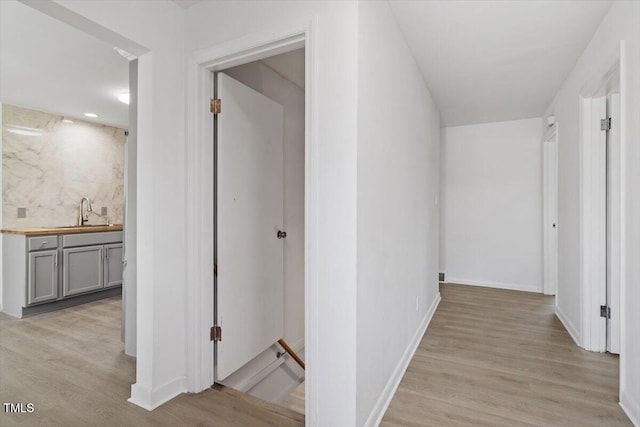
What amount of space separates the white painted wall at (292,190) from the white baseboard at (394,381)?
1114 millimetres

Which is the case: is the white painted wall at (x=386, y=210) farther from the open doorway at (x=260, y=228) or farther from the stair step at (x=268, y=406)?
the open doorway at (x=260, y=228)

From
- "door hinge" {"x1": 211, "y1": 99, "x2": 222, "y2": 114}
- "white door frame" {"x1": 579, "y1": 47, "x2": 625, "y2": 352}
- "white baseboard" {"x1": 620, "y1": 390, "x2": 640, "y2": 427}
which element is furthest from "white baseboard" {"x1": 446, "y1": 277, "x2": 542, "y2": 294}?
"door hinge" {"x1": 211, "y1": 99, "x2": 222, "y2": 114}

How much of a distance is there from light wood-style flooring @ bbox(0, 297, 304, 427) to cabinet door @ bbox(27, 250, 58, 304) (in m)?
0.58

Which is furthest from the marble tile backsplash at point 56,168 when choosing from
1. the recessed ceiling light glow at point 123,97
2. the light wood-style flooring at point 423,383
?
the light wood-style flooring at point 423,383

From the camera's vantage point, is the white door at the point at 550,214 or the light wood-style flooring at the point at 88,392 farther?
the white door at the point at 550,214

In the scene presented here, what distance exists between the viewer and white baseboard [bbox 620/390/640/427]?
1757 mm

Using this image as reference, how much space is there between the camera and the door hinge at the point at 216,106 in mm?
2131

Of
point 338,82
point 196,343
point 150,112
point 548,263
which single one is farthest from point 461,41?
point 548,263

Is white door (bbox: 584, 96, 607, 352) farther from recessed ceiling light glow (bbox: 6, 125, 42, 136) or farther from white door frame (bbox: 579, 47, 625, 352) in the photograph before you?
recessed ceiling light glow (bbox: 6, 125, 42, 136)

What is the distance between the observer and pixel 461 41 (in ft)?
8.32

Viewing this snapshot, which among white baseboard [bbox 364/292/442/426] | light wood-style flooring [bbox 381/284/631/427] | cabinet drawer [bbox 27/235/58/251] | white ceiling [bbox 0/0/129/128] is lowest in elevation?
light wood-style flooring [bbox 381/284/631/427]

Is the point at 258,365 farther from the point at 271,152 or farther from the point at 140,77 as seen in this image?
the point at 140,77

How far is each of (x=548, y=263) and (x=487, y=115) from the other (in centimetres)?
221

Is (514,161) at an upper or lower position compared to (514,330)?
upper
